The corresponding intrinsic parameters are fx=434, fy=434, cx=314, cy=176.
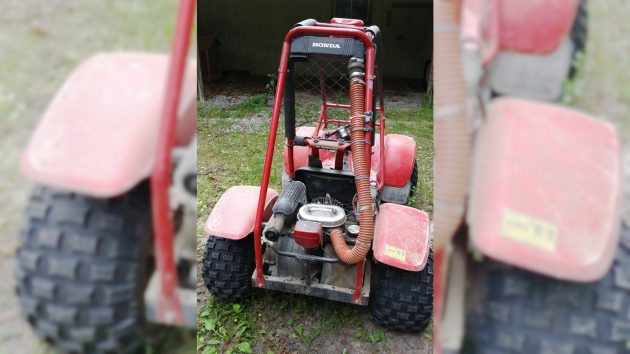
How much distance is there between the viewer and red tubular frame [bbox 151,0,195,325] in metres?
0.27

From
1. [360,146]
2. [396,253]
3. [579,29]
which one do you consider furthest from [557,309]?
[396,253]

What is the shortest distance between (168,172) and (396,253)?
138 centimetres

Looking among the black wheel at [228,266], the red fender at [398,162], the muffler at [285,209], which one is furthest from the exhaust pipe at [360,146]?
the red fender at [398,162]

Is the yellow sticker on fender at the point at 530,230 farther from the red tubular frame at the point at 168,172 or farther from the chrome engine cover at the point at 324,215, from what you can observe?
the chrome engine cover at the point at 324,215

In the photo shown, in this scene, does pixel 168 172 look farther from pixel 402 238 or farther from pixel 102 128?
pixel 402 238

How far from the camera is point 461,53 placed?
330 millimetres

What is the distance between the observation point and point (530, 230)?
0.90 ft

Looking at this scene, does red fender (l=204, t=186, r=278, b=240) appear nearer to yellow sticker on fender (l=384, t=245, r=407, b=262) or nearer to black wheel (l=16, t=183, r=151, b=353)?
yellow sticker on fender (l=384, t=245, r=407, b=262)

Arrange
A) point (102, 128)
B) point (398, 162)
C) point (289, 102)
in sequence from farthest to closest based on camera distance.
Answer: point (398, 162), point (289, 102), point (102, 128)

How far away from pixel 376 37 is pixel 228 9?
89 centimetres

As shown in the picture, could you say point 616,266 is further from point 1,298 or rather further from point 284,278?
point 284,278

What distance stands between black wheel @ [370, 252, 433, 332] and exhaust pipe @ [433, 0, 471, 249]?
4.57 feet

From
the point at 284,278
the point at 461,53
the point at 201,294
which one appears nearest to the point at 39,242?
the point at 461,53

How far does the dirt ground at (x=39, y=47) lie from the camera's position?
0.28 metres
